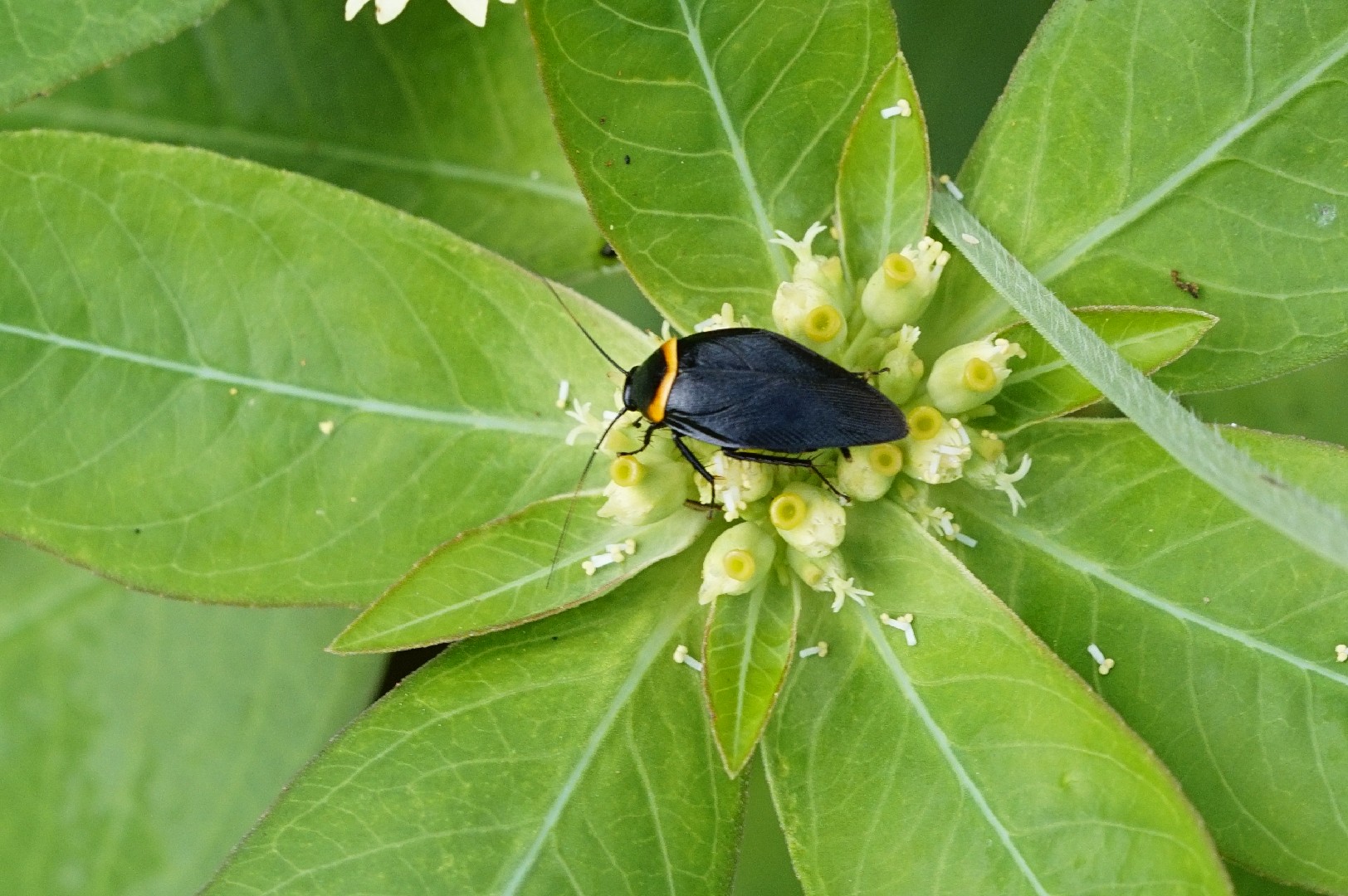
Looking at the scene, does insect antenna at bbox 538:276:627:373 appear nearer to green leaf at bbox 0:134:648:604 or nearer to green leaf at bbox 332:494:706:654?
green leaf at bbox 0:134:648:604

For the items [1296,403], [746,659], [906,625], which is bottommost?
[1296,403]

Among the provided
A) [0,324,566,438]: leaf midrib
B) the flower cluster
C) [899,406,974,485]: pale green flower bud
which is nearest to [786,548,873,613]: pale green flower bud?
the flower cluster

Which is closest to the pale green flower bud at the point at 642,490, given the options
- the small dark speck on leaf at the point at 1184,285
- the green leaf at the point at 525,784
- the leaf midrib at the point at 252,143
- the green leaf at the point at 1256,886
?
the green leaf at the point at 525,784

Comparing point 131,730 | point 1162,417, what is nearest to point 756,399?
point 1162,417

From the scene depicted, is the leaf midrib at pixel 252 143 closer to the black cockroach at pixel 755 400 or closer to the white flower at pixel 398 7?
the white flower at pixel 398 7

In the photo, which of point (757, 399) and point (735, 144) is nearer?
point (757, 399)

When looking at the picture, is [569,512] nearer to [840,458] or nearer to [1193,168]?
[840,458]

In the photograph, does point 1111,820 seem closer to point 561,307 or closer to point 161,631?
point 561,307
